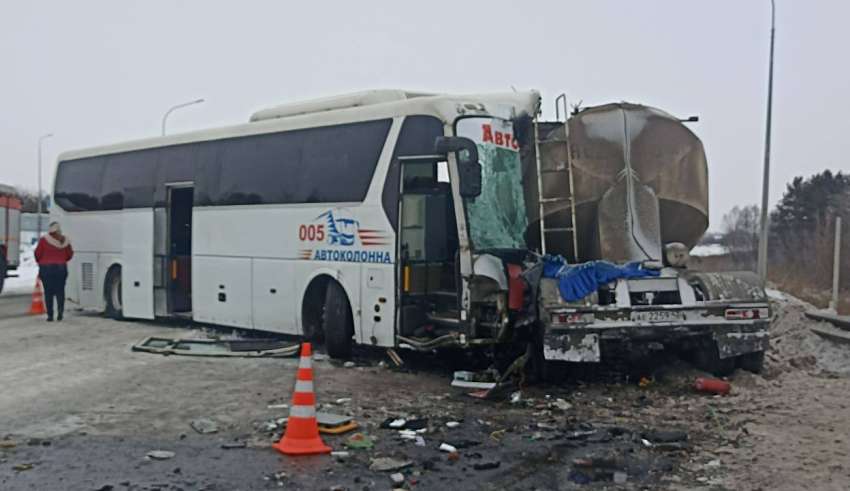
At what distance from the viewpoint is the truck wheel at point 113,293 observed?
16.8 metres

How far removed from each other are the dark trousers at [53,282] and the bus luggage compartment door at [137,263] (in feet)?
3.88

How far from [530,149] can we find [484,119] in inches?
30.1

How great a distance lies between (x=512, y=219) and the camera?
1055cm

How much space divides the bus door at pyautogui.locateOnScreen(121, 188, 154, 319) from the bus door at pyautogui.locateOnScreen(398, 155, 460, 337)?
653 centimetres

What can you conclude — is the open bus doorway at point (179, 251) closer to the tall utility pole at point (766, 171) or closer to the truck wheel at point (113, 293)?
the truck wheel at point (113, 293)

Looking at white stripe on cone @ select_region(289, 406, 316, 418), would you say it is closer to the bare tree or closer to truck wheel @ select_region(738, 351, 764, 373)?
truck wheel @ select_region(738, 351, 764, 373)

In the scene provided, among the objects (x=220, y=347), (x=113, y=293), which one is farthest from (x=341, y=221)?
(x=113, y=293)

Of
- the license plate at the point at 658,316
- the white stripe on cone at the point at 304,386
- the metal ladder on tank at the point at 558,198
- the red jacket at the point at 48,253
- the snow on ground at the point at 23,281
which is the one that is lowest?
the snow on ground at the point at 23,281

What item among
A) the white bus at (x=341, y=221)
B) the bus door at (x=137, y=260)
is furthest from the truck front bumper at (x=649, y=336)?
the bus door at (x=137, y=260)

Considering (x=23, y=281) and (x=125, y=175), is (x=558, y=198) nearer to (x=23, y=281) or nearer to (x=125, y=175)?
(x=125, y=175)

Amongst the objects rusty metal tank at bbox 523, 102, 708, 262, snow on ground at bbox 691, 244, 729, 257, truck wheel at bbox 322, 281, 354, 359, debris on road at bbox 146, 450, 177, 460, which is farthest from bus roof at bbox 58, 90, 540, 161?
snow on ground at bbox 691, 244, 729, 257

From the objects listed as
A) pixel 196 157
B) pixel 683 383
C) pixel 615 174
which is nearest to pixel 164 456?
pixel 683 383

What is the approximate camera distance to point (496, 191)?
34.4ft

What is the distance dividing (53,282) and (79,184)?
2.38 m
